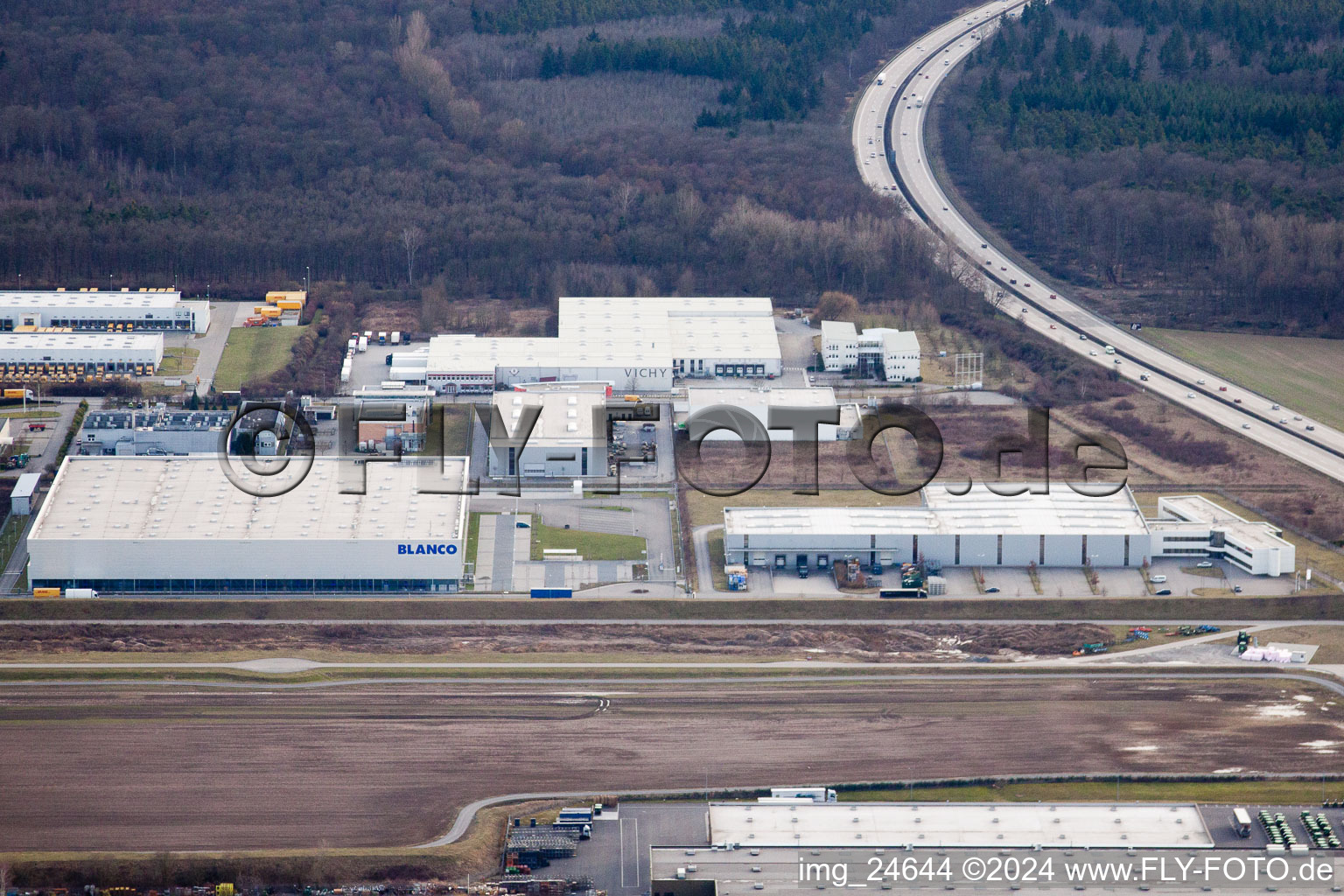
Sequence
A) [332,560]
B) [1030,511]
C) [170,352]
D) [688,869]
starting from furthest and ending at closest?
[170,352] < [1030,511] < [332,560] < [688,869]

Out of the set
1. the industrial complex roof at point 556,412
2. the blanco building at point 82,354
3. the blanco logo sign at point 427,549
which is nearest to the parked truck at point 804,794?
the blanco logo sign at point 427,549

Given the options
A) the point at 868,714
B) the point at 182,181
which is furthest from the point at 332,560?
the point at 182,181

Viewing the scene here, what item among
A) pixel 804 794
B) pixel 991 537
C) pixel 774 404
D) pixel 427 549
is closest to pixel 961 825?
pixel 804 794

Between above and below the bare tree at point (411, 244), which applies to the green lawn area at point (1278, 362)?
below

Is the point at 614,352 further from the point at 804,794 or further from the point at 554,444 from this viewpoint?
the point at 804,794

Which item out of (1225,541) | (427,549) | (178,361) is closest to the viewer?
(427,549)

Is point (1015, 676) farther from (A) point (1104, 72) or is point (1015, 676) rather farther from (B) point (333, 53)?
(B) point (333, 53)

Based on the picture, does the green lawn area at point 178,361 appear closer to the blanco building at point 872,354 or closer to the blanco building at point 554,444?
the blanco building at point 554,444
